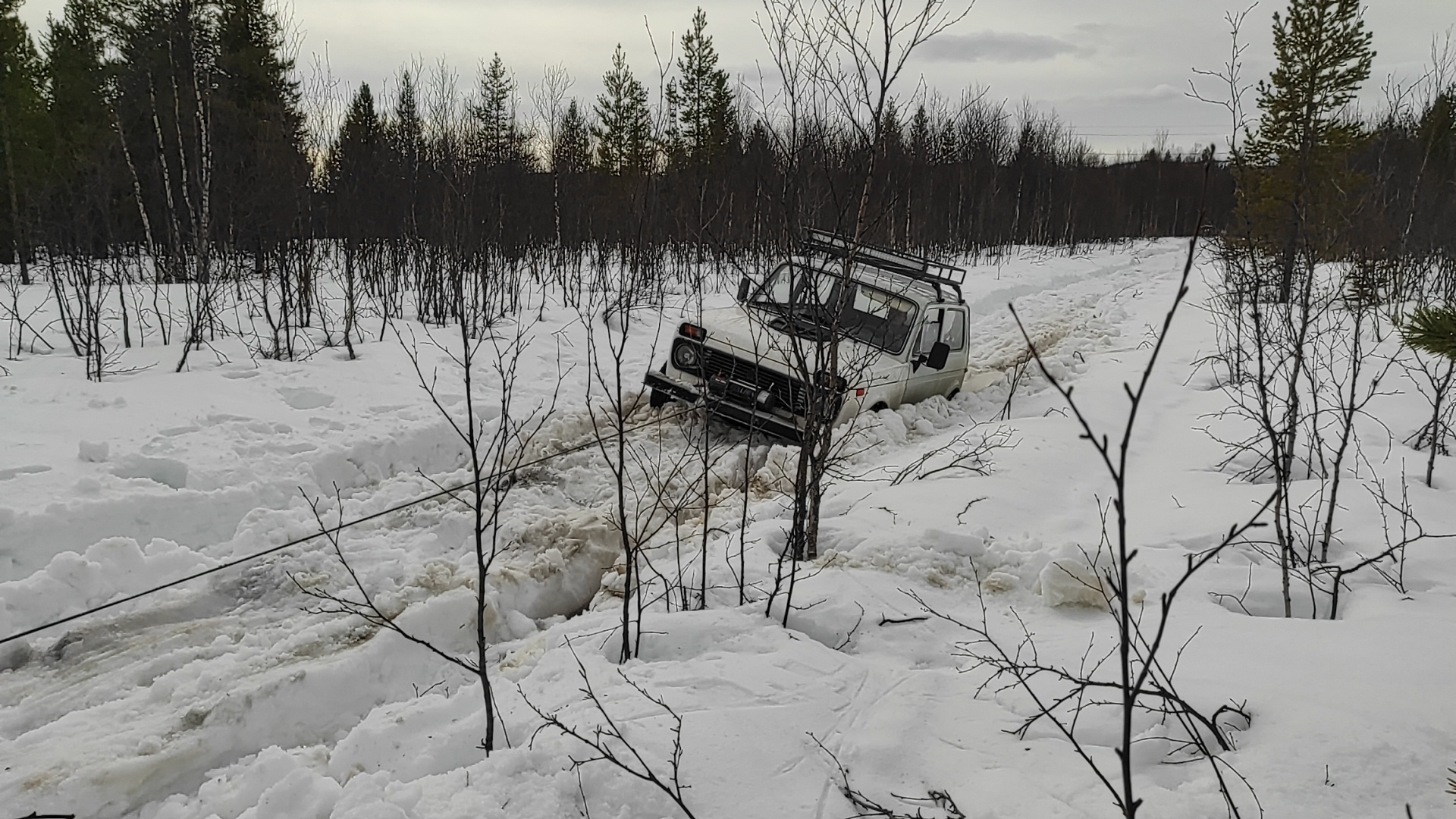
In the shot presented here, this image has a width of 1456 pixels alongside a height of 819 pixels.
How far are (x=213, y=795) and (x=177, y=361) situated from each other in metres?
6.14

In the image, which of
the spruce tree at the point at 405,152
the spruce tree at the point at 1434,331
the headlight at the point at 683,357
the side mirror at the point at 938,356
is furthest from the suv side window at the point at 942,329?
the spruce tree at the point at 405,152

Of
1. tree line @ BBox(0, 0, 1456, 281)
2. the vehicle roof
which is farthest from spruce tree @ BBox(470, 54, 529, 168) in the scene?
the vehicle roof

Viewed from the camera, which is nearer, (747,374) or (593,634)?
(593,634)

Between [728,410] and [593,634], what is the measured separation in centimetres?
345

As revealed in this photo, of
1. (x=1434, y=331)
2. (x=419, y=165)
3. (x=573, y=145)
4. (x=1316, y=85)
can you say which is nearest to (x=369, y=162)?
(x=419, y=165)

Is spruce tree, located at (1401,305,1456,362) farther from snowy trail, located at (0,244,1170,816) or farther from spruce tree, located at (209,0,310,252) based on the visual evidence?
spruce tree, located at (209,0,310,252)

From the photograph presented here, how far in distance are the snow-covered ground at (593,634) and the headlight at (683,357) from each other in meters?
0.71

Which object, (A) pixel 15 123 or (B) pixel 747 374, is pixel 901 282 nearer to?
(B) pixel 747 374

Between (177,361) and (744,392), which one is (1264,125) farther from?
(177,361)

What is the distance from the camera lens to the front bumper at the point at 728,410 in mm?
6379

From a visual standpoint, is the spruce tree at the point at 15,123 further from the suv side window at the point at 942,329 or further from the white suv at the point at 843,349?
the suv side window at the point at 942,329

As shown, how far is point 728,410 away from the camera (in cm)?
677

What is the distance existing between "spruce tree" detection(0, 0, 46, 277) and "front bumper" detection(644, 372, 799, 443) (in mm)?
18865

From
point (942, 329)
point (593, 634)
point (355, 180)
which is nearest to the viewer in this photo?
point (593, 634)
